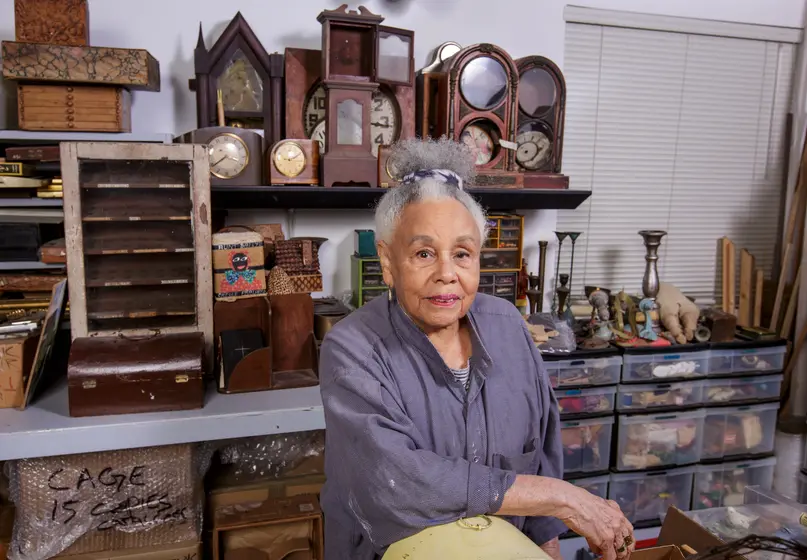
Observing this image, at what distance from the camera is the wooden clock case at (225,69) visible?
2715 millimetres

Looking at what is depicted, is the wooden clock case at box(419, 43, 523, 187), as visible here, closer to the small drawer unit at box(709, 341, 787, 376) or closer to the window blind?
the window blind

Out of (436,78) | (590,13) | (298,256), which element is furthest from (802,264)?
(298,256)

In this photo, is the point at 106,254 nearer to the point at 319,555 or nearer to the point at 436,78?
the point at 319,555

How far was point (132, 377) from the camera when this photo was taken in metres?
2.30

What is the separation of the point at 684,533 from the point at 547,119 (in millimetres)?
1989

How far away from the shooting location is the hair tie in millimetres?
1523

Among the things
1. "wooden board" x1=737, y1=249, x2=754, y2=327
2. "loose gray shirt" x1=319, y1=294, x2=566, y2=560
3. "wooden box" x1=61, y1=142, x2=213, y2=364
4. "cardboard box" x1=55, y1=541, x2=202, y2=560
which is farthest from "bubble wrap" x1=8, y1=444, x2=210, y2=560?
"wooden board" x1=737, y1=249, x2=754, y2=327

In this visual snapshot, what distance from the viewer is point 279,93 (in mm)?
2852

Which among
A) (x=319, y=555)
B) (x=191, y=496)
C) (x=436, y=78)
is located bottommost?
(x=319, y=555)

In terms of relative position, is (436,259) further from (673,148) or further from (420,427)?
(673,148)

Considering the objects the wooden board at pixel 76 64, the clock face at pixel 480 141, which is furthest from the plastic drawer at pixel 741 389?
the wooden board at pixel 76 64

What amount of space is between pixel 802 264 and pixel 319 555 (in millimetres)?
3113

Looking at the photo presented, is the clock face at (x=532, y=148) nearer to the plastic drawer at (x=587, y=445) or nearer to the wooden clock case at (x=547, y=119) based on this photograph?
the wooden clock case at (x=547, y=119)

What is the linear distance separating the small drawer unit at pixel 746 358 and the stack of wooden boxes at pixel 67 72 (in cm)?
301
